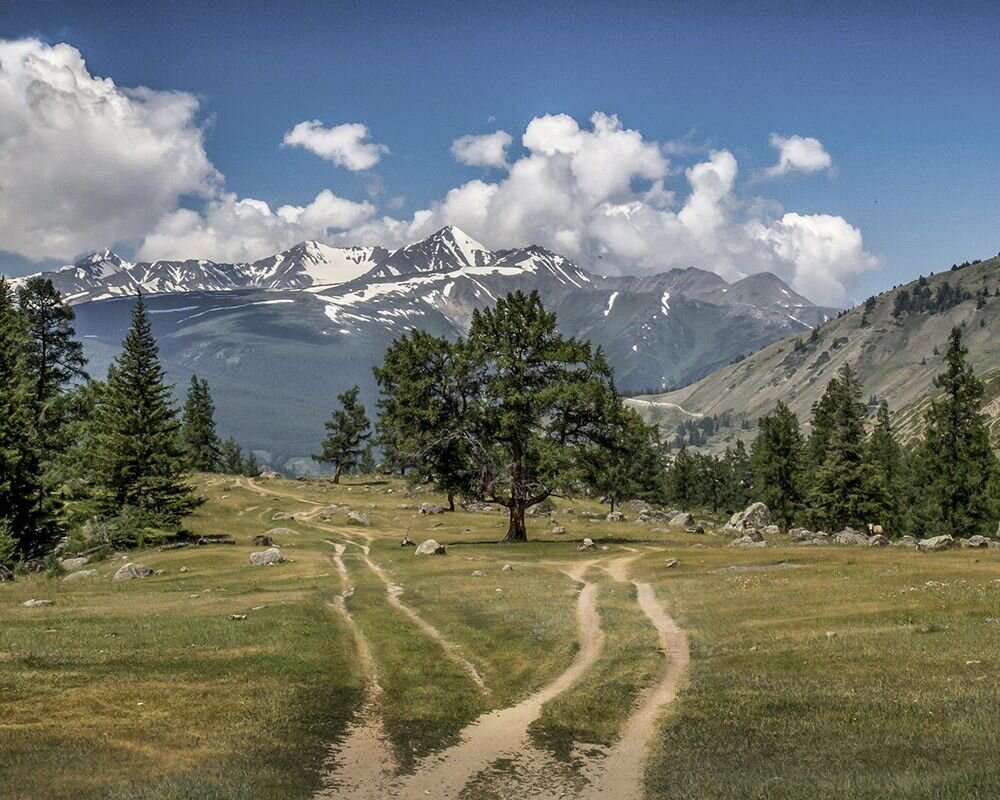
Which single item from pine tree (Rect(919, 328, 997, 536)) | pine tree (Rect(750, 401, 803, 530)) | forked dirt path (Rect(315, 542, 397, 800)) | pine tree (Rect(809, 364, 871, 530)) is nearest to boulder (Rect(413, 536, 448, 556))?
forked dirt path (Rect(315, 542, 397, 800))

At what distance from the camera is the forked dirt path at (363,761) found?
549 inches

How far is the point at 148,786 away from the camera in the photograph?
1314 cm

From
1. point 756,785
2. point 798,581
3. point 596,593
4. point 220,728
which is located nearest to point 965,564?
point 798,581

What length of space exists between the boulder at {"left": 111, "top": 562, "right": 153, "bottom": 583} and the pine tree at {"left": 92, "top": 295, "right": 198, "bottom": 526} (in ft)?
57.9

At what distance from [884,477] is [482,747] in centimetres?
8265

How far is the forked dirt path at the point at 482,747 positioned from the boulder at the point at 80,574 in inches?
→ 1504

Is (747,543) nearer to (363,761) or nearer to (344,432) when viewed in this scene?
(363,761)

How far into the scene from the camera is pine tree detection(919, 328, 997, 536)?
7644 cm

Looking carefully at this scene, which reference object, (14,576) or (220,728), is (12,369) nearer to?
(14,576)

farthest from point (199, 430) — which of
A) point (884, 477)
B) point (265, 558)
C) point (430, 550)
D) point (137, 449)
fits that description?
point (884, 477)

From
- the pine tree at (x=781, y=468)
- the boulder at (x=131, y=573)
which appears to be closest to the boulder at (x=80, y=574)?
the boulder at (x=131, y=573)

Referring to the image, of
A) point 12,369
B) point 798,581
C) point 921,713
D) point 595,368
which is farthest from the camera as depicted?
point 12,369

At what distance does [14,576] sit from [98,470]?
58.7 ft

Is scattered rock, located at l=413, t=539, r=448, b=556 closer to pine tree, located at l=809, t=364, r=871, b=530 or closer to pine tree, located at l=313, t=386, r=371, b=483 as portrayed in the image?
pine tree, located at l=809, t=364, r=871, b=530
